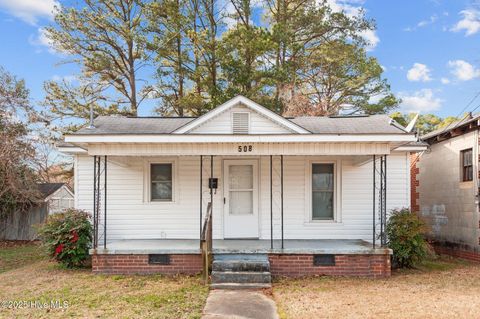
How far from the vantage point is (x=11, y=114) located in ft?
52.3

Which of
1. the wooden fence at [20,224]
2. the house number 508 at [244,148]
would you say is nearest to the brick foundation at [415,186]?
the house number 508 at [244,148]

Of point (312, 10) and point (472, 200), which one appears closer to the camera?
point (472, 200)

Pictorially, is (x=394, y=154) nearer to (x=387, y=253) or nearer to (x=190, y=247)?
(x=387, y=253)

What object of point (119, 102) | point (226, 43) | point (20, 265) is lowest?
point (20, 265)

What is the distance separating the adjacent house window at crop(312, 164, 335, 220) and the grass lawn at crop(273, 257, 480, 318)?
218 cm

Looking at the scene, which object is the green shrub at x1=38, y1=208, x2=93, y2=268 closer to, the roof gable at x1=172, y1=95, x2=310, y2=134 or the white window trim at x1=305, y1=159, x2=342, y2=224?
the roof gable at x1=172, y1=95, x2=310, y2=134

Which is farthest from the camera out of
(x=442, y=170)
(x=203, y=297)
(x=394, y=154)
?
(x=442, y=170)

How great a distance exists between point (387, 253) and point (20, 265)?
918 cm

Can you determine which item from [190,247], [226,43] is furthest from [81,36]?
[190,247]

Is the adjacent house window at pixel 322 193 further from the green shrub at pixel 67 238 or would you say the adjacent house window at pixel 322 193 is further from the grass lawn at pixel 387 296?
the green shrub at pixel 67 238

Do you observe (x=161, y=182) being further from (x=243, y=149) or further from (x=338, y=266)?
(x=338, y=266)

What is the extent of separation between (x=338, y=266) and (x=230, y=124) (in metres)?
4.09

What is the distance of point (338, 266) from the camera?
328 inches

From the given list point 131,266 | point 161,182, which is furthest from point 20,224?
point 131,266
